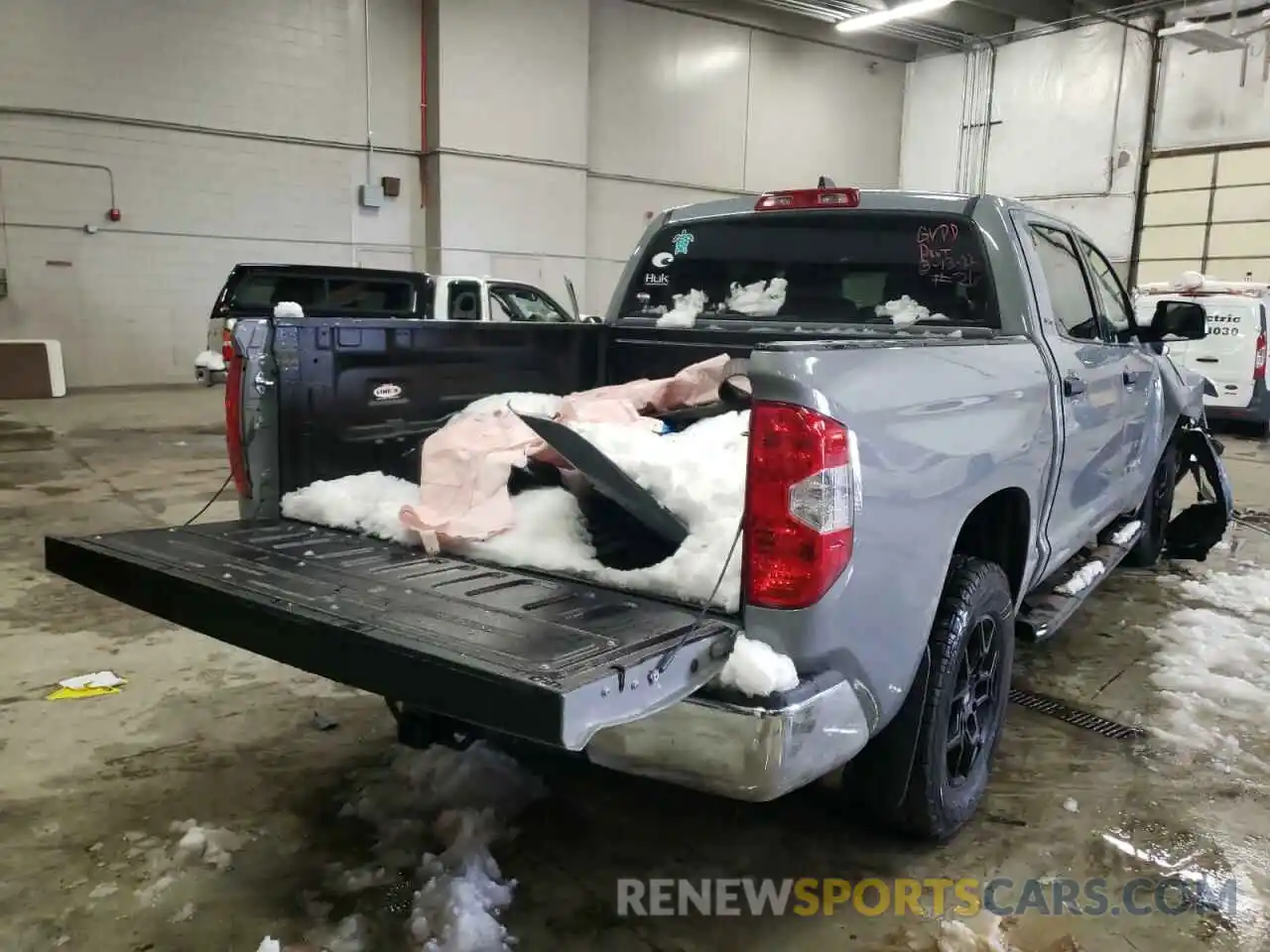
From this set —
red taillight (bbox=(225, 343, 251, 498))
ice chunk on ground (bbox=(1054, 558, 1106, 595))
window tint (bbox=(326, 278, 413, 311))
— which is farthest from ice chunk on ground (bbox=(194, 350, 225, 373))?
ice chunk on ground (bbox=(1054, 558, 1106, 595))

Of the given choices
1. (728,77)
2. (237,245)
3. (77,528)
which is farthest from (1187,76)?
(77,528)

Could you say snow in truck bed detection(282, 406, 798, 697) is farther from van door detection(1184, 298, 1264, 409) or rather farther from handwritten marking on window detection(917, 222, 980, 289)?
van door detection(1184, 298, 1264, 409)

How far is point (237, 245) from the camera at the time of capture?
15.6 metres

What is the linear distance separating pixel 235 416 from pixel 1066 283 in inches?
116

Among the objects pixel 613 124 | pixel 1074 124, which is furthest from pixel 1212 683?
pixel 1074 124

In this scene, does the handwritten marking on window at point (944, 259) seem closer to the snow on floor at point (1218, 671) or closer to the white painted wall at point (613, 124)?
the snow on floor at point (1218, 671)

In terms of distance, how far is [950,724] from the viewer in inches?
102

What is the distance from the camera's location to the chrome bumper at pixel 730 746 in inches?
71.7

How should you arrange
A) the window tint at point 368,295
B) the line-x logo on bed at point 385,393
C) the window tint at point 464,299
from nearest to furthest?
the line-x logo on bed at point 385,393, the window tint at point 368,295, the window tint at point 464,299

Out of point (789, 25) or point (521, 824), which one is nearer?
point (521, 824)

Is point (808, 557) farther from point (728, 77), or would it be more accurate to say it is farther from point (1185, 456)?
point (728, 77)

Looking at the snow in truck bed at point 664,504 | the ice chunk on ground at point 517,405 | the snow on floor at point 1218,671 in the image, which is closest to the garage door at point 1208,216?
the snow on floor at point 1218,671

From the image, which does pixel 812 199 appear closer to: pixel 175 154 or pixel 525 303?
pixel 525 303

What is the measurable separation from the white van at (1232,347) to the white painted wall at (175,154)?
489 inches
